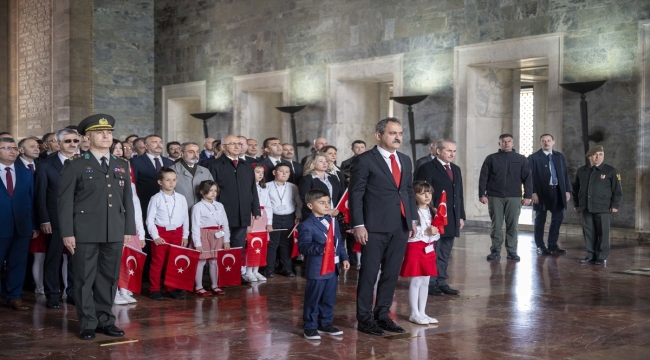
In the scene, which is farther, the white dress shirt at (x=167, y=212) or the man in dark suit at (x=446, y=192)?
the man in dark suit at (x=446, y=192)

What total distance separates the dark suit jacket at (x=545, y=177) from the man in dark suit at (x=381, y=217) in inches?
226

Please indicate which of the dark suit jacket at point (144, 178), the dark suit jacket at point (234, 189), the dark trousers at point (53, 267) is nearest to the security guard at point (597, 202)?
the dark suit jacket at point (234, 189)

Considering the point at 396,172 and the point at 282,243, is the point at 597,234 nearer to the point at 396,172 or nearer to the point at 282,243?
the point at 282,243

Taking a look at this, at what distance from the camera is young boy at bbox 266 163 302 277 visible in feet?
30.7

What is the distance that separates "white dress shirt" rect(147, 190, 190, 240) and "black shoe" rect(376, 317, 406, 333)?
257 centimetres

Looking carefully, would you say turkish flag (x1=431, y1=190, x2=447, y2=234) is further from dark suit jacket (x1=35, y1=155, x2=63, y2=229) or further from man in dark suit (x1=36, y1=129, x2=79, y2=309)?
dark suit jacket (x1=35, y1=155, x2=63, y2=229)

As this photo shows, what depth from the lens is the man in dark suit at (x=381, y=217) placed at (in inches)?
242

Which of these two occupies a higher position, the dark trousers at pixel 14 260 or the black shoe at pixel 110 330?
the dark trousers at pixel 14 260

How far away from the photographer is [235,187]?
344 inches

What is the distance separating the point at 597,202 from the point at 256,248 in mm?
4506

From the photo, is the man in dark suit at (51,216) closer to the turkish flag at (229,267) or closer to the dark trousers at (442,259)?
the turkish flag at (229,267)

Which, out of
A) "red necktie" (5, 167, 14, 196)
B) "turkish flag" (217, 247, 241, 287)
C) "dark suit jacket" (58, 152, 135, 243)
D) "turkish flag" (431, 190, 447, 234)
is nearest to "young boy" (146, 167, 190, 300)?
"turkish flag" (217, 247, 241, 287)

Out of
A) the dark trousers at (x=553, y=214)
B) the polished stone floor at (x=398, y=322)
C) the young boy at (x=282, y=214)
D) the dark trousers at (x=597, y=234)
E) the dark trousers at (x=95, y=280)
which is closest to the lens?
the polished stone floor at (x=398, y=322)

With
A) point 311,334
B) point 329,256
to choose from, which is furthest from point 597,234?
point 311,334
